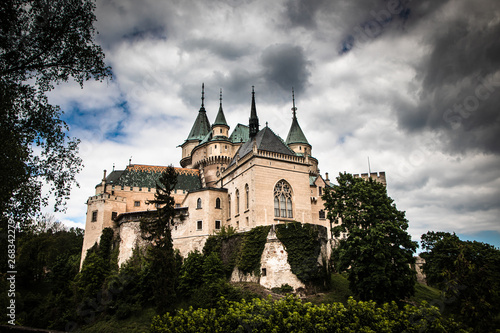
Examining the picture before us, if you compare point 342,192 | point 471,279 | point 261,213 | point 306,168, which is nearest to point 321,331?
point 471,279

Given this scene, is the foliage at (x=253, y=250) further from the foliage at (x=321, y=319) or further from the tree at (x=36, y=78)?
the tree at (x=36, y=78)

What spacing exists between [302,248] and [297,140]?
31.1m

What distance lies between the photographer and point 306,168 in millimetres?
42000

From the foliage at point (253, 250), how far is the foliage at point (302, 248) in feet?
5.73

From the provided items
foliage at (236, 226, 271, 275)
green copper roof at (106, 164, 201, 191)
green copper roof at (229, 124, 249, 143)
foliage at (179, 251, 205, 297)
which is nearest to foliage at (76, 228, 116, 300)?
foliage at (179, 251, 205, 297)

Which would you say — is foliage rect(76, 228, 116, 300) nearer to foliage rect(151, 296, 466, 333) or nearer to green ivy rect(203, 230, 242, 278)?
green ivy rect(203, 230, 242, 278)

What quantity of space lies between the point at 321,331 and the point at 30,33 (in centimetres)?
1784

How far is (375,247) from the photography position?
83.4 feet

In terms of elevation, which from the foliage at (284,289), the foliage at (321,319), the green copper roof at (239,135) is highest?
the green copper roof at (239,135)

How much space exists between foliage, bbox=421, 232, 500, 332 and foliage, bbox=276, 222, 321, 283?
933 centimetres

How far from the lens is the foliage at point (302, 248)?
99.5ft

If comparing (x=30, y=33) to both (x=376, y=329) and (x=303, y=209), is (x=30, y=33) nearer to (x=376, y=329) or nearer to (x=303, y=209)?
(x=376, y=329)

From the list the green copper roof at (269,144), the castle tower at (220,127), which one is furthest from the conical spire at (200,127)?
the green copper roof at (269,144)

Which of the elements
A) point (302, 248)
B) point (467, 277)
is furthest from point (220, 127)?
point (467, 277)
